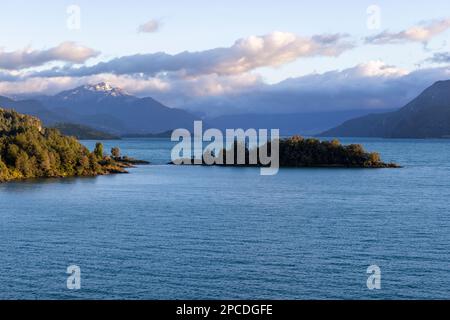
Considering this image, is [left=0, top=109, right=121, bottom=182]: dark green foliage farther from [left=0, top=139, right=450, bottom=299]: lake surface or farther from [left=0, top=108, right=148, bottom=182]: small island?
[left=0, top=139, right=450, bottom=299]: lake surface

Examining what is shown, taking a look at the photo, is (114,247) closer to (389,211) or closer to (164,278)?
(164,278)

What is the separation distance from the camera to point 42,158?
15562 cm

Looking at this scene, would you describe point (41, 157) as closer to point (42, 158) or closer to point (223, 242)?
point (42, 158)

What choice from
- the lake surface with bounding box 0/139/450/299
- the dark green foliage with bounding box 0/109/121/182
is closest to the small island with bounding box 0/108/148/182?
the dark green foliage with bounding box 0/109/121/182

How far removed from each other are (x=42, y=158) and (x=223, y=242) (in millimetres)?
103624

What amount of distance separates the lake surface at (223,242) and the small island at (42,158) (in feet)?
83.3

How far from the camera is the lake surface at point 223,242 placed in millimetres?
46500

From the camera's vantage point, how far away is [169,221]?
7994 cm

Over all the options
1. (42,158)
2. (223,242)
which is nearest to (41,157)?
(42,158)

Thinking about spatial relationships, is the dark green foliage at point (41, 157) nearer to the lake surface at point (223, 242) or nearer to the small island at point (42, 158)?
the small island at point (42, 158)

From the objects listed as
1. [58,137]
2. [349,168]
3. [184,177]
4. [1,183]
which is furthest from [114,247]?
[349,168]

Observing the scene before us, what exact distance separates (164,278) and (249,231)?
24513 mm

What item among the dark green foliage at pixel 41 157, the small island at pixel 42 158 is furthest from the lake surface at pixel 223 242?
the dark green foliage at pixel 41 157
